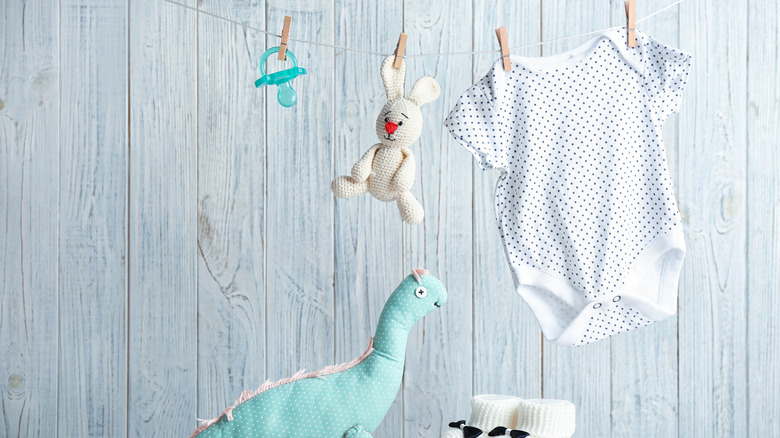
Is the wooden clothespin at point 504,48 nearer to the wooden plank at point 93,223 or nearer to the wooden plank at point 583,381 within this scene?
the wooden plank at point 583,381

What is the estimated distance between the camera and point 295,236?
140cm

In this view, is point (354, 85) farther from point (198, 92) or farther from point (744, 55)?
point (744, 55)

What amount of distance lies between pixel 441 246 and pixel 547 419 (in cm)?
45

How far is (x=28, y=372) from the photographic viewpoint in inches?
55.2

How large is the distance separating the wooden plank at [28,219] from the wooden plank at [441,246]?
721 mm

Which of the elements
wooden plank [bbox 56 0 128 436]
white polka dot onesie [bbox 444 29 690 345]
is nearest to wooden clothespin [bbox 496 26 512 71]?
white polka dot onesie [bbox 444 29 690 345]

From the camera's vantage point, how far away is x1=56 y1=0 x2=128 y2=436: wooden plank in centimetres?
140

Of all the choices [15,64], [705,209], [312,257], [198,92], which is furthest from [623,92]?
[15,64]

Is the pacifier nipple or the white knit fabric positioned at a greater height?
the pacifier nipple

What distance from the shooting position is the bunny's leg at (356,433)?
1.02 meters

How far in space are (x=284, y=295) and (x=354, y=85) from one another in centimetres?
45

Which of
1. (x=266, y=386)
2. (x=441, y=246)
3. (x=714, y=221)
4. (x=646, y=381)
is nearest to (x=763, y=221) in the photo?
(x=714, y=221)

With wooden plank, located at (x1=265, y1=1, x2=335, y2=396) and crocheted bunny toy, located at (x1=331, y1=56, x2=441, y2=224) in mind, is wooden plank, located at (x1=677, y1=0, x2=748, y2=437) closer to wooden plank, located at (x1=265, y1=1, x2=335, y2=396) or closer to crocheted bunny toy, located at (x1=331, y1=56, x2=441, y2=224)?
crocheted bunny toy, located at (x1=331, y1=56, x2=441, y2=224)

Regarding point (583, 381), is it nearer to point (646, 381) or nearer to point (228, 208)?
point (646, 381)
